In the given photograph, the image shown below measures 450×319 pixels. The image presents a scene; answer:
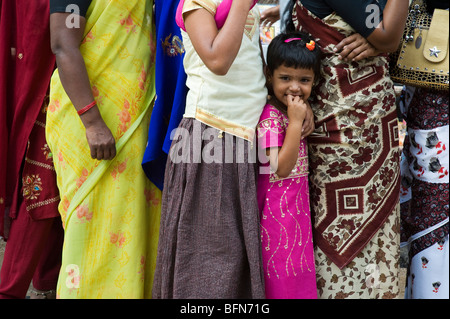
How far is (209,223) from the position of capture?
2006 millimetres

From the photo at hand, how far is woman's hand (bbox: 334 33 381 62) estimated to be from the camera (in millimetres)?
2154

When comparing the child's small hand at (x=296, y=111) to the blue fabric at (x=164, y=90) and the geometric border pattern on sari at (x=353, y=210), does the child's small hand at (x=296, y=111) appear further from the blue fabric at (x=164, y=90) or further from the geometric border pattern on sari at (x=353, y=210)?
the blue fabric at (x=164, y=90)

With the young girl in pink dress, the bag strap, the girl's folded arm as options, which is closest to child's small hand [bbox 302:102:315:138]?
the young girl in pink dress

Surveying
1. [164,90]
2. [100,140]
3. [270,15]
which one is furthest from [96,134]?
[270,15]

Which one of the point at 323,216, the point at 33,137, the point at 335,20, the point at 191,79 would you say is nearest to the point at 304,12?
the point at 335,20

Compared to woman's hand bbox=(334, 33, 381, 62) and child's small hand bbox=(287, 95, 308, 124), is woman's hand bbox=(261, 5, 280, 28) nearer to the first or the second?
woman's hand bbox=(334, 33, 381, 62)

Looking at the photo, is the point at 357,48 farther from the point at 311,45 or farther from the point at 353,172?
the point at 353,172

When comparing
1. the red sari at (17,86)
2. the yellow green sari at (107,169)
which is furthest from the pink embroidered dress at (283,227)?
the red sari at (17,86)

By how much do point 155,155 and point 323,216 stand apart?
819 mm

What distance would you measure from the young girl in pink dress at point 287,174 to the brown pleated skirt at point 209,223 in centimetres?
12

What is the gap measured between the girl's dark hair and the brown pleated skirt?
403 mm

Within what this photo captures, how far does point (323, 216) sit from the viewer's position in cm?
227

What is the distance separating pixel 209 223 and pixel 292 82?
0.71 metres
